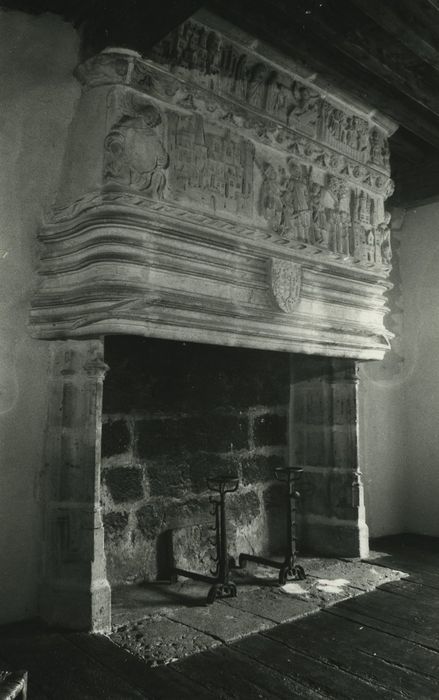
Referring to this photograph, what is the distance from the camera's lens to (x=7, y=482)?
113 inches

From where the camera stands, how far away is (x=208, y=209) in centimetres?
320

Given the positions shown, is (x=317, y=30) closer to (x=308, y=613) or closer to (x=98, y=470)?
(x=98, y=470)

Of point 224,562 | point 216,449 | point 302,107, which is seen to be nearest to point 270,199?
point 302,107

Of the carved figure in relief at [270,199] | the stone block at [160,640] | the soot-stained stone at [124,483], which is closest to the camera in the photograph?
the stone block at [160,640]

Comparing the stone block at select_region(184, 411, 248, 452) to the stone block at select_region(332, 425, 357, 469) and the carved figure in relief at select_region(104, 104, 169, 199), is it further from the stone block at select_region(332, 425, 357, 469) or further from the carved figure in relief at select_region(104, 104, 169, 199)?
the carved figure in relief at select_region(104, 104, 169, 199)

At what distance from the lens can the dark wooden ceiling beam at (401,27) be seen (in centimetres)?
290

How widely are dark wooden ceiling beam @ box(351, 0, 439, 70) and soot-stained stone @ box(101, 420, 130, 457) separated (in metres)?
2.57

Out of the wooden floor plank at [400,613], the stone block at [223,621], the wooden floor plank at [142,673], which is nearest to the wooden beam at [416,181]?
the wooden floor plank at [400,613]

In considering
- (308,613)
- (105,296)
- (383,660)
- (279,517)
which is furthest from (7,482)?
(279,517)

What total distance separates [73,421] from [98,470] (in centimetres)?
28

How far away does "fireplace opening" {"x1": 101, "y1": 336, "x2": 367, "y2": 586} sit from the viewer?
348cm

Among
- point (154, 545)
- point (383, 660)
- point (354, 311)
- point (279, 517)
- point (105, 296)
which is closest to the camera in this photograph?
point (383, 660)

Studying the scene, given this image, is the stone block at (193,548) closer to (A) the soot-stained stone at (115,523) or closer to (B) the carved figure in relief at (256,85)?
(A) the soot-stained stone at (115,523)

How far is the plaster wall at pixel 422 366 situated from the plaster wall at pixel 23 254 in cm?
349
